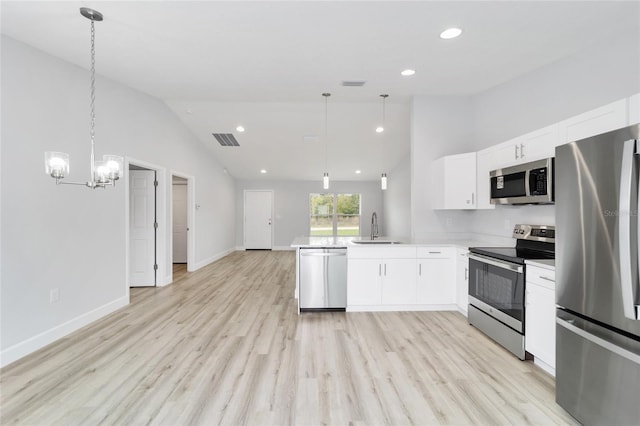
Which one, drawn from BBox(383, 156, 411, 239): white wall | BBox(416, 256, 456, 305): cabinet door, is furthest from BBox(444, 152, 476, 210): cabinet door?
BBox(383, 156, 411, 239): white wall

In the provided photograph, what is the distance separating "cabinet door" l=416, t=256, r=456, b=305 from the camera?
3.91 metres

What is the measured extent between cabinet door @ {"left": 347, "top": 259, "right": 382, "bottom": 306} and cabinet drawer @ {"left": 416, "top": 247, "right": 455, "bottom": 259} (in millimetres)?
578

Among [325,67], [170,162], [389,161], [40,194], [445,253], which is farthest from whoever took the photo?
[389,161]

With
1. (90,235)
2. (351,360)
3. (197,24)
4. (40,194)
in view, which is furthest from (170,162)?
(351,360)

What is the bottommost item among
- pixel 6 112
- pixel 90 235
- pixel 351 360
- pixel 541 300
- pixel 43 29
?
pixel 351 360

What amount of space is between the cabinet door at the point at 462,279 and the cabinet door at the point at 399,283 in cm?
53

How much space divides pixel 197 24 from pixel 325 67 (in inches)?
54.6

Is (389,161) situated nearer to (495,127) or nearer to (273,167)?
(273,167)

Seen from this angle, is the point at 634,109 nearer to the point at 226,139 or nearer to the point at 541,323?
the point at 541,323

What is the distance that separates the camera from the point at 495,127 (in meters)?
4.03

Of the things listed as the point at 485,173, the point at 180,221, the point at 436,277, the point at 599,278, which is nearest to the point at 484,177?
the point at 485,173

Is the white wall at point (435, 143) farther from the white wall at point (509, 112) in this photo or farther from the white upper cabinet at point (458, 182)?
the white upper cabinet at point (458, 182)

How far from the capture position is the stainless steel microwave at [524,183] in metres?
2.69

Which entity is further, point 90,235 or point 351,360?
point 90,235
